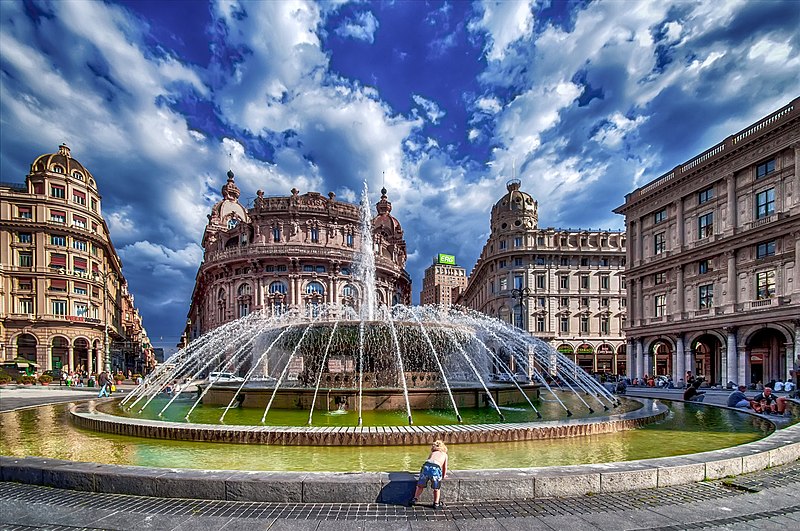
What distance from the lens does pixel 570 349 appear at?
63.2m

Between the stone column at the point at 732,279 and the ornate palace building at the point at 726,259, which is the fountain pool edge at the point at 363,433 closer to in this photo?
the ornate palace building at the point at 726,259

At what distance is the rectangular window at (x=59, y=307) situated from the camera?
2235 inches

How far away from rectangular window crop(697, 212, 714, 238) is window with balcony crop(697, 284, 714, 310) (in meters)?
4.41

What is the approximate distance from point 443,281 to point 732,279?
14847 cm

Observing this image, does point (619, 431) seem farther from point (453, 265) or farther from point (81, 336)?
point (453, 265)

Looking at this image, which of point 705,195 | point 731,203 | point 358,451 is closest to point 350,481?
point 358,451

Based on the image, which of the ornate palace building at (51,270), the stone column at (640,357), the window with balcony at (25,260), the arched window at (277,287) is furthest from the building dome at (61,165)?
the stone column at (640,357)

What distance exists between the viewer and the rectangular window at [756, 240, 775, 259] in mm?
31984

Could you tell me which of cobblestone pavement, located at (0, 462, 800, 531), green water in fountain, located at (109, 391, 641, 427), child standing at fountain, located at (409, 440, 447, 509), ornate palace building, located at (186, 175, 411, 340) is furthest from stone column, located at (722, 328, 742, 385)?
ornate palace building, located at (186, 175, 411, 340)

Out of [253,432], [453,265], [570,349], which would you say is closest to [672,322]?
[570,349]

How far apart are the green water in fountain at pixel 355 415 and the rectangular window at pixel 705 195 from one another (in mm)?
29876

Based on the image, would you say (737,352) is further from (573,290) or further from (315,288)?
(315,288)

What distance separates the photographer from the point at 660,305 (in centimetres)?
4294

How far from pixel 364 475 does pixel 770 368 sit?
40.9 metres
